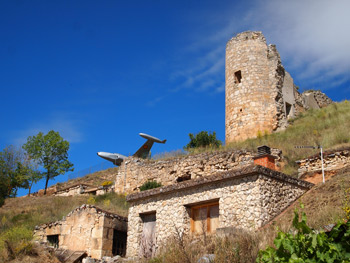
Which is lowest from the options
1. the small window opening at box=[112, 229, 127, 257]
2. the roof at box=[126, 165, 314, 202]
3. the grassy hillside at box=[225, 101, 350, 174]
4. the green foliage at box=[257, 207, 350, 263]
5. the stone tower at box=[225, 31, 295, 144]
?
the green foliage at box=[257, 207, 350, 263]

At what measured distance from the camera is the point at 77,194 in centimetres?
2988

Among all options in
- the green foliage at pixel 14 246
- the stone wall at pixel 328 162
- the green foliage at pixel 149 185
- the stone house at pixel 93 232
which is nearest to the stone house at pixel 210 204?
the stone house at pixel 93 232

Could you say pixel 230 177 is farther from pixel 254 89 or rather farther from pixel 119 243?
pixel 254 89

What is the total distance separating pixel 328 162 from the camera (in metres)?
17.4

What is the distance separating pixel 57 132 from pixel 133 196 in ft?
78.5

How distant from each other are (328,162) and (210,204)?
611cm

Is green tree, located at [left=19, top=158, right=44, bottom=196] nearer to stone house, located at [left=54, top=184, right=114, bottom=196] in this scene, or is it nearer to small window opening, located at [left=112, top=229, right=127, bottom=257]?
stone house, located at [left=54, top=184, right=114, bottom=196]

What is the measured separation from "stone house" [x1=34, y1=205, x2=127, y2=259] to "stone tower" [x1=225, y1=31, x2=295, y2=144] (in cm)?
1263

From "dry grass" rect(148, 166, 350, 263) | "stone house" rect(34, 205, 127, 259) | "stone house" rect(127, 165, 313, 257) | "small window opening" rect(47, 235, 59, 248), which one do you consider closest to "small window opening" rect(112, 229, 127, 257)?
"stone house" rect(34, 205, 127, 259)

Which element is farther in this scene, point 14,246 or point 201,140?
point 201,140

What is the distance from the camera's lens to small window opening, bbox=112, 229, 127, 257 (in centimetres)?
1673

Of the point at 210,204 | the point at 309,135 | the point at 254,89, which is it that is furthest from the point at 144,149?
the point at 210,204

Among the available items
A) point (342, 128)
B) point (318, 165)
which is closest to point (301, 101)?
point (342, 128)

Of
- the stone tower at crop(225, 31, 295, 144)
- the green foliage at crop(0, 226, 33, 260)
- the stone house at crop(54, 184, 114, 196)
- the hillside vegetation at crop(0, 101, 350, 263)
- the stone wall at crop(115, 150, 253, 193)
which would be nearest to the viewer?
the hillside vegetation at crop(0, 101, 350, 263)
